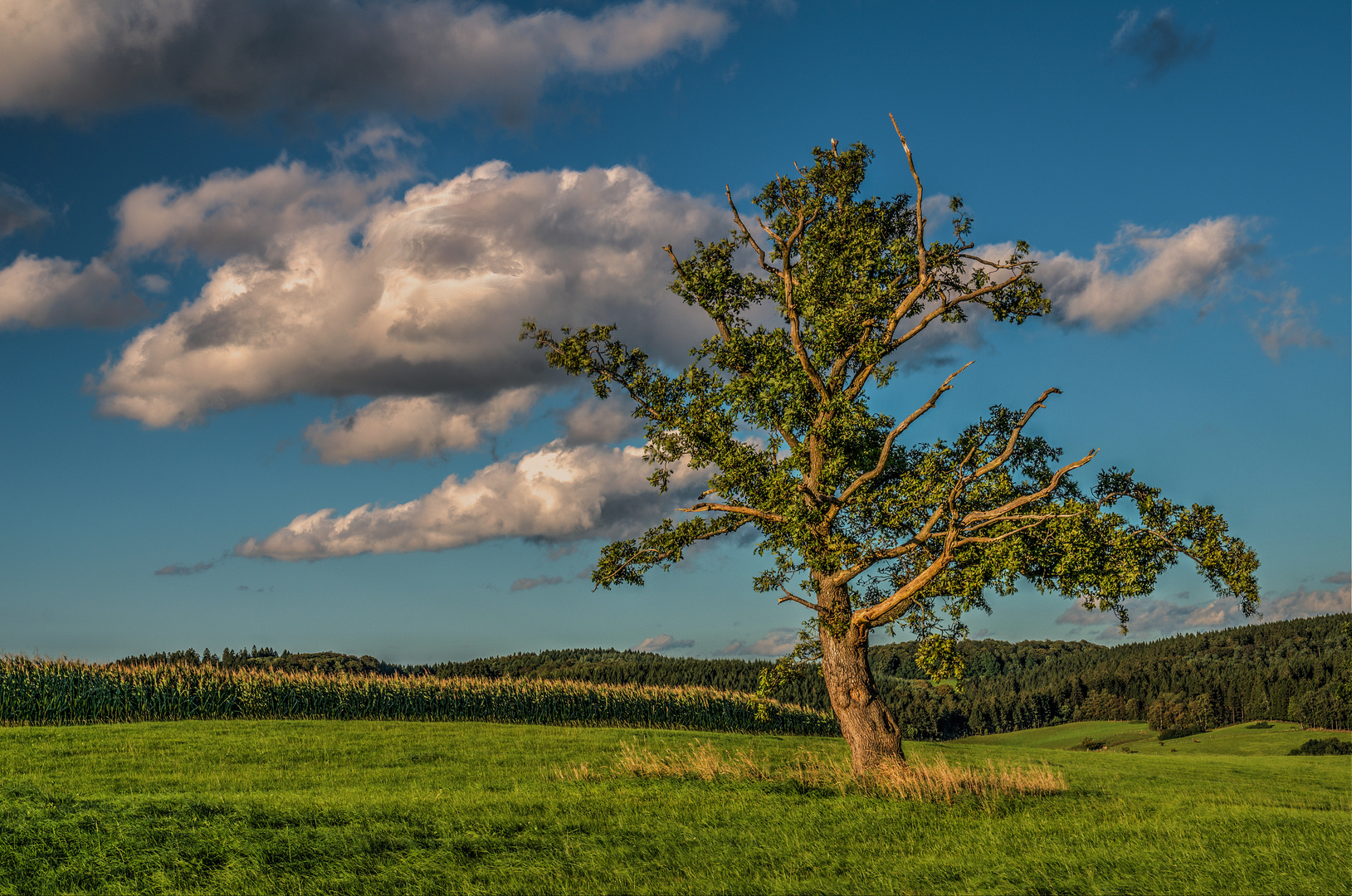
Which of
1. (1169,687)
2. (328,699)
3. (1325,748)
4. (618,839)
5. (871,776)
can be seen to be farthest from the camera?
(1169,687)

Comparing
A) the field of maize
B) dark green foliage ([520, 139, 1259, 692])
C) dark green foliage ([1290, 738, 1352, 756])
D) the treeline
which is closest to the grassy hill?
dark green foliage ([1290, 738, 1352, 756])

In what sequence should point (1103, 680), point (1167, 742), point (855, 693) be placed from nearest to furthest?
point (855, 693), point (1167, 742), point (1103, 680)

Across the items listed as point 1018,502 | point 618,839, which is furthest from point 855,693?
point 618,839

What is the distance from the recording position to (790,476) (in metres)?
21.3

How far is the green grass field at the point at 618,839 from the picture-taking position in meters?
9.96

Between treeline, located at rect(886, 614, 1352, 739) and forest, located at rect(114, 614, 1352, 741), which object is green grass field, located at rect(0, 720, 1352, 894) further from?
treeline, located at rect(886, 614, 1352, 739)

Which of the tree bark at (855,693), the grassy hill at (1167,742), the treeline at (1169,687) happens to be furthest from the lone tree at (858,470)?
the treeline at (1169,687)

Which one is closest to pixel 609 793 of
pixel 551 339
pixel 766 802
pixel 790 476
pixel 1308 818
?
pixel 766 802

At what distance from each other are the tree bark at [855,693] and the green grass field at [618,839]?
10.5ft

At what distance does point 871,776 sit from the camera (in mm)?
19703

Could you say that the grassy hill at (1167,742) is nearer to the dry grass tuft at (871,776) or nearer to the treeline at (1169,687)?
the treeline at (1169,687)

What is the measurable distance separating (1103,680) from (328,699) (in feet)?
437

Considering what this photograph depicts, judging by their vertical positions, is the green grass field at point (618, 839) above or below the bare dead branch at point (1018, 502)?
below

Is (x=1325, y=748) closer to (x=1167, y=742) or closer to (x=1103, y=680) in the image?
(x=1167, y=742)
